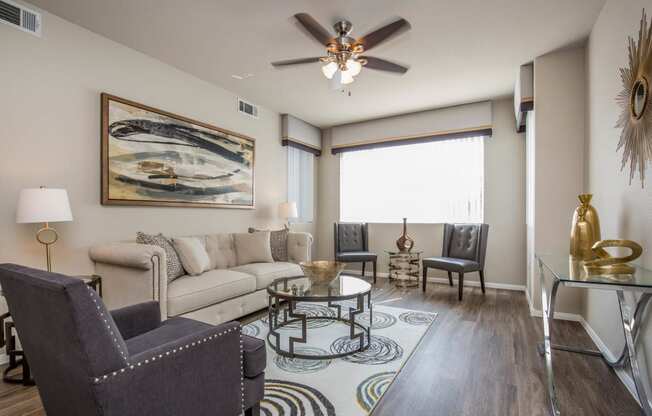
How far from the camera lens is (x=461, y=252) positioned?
4.37m

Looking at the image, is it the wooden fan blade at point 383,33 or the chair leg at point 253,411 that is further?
the wooden fan blade at point 383,33

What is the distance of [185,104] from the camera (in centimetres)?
365

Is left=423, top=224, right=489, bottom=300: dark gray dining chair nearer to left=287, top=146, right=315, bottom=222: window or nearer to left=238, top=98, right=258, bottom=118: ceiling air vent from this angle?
left=287, top=146, right=315, bottom=222: window

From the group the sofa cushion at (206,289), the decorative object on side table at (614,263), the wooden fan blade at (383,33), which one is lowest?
the sofa cushion at (206,289)

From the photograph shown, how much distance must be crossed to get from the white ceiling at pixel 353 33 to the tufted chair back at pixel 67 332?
2279 mm

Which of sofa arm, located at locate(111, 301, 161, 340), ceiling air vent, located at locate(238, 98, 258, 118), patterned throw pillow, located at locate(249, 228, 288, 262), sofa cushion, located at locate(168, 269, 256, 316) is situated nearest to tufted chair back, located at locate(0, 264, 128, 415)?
sofa arm, located at locate(111, 301, 161, 340)

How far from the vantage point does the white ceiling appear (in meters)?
2.50

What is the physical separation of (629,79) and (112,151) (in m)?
3.99

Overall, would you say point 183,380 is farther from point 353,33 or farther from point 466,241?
point 466,241

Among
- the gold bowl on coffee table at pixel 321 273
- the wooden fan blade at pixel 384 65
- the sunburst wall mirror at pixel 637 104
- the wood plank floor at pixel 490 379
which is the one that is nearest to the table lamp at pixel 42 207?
the wood plank floor at pixel 490 379

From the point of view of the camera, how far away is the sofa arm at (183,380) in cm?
106

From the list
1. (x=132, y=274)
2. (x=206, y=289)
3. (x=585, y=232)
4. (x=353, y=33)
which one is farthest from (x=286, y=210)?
(x=585, y=232)

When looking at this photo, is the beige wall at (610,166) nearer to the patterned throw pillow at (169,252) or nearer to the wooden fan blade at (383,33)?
the wooden fan blade at (383,33)

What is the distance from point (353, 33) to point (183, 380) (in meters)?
2.88
